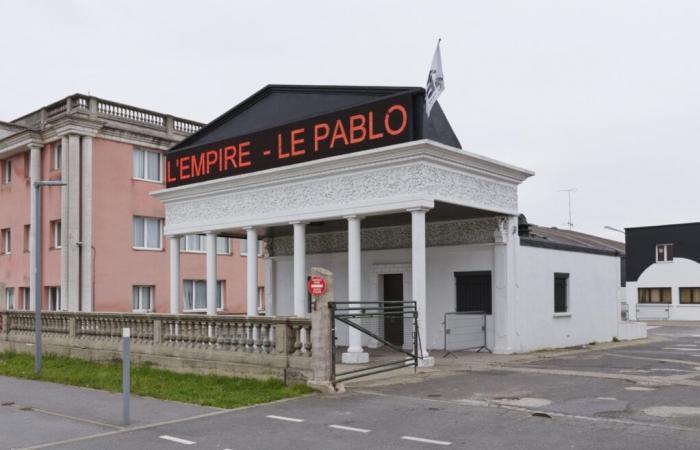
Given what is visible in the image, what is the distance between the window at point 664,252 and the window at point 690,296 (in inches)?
91.0

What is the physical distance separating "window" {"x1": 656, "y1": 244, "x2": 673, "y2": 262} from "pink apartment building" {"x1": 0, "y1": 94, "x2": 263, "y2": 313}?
A: 3133 cm

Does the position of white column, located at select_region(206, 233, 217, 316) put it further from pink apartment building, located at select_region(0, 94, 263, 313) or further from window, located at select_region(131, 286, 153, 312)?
window, located at select_region(131, 286, 153, 312)

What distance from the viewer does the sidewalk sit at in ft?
34.5

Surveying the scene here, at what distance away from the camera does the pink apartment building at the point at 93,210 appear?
100 feet

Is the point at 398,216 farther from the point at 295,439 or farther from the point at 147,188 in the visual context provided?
the point at 147,188

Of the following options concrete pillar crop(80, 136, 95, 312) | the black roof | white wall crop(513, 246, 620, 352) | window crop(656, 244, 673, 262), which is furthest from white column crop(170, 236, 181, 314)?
window crop(656, 244, 673, 262)

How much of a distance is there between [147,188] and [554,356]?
20731mm

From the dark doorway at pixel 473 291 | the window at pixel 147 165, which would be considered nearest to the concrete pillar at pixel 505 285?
the dark doorway at pixel 473 291

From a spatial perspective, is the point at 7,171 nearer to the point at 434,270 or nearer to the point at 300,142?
the point at 300,142

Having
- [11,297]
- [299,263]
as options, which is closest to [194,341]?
[299,263]

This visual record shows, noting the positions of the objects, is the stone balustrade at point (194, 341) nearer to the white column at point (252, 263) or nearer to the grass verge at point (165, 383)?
the grass verge at point (165, 383)


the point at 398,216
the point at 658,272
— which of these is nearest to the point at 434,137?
the point at 398,216

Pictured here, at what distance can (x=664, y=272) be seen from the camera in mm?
50062

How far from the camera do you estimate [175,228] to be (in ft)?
78.4
